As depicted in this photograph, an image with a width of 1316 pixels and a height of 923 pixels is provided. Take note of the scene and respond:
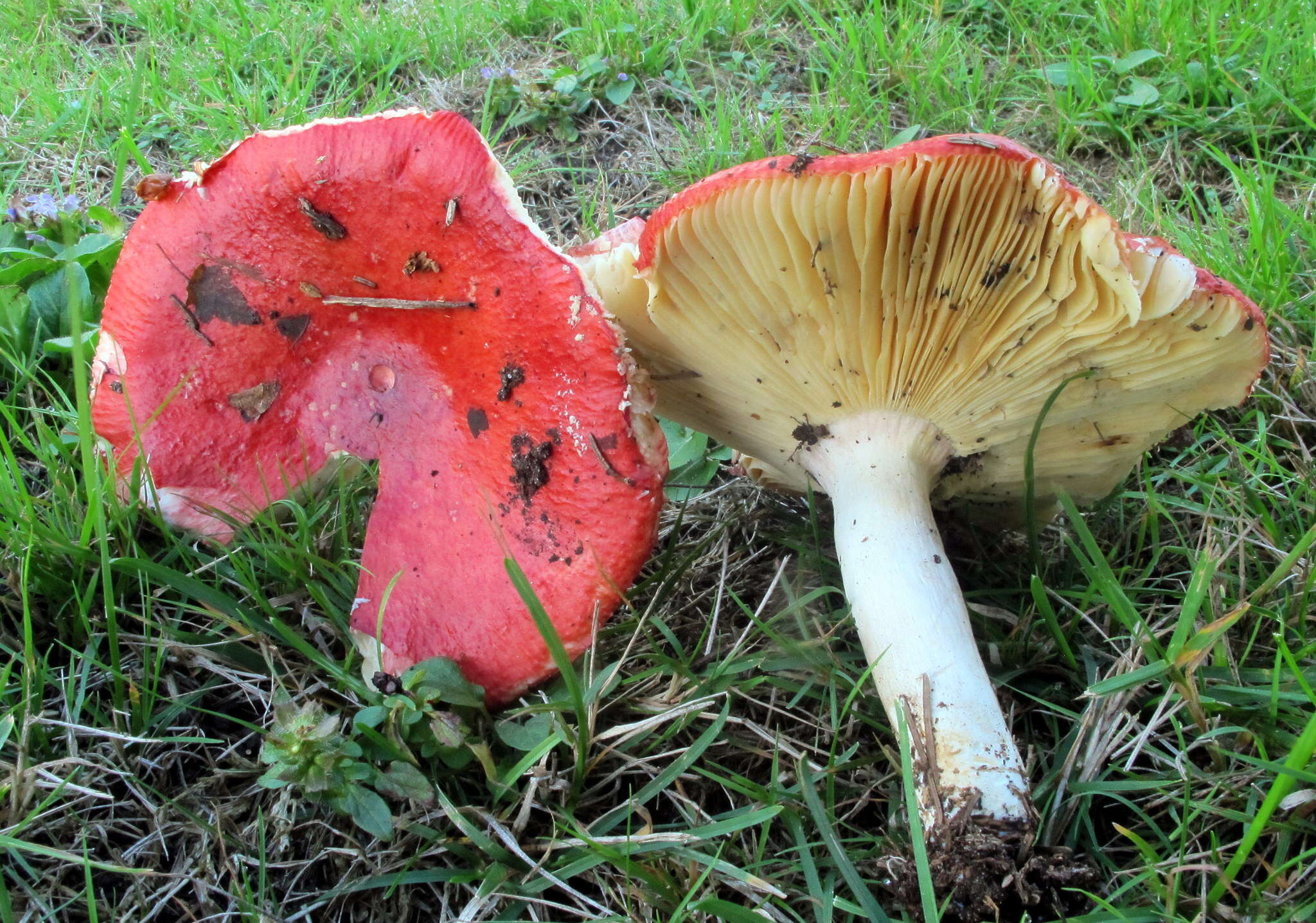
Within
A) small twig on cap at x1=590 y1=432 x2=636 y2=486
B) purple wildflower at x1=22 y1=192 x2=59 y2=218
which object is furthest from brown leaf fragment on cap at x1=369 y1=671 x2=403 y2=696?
purple wildflower at x1=22 y1=192 x2=59 y2=218

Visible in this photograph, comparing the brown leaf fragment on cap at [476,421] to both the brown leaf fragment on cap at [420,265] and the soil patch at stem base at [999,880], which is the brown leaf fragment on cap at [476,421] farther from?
the soil patch at stem base at [999,880]

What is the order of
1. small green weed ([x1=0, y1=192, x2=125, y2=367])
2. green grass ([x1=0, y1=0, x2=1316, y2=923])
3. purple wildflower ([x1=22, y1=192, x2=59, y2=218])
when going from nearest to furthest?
green grass ([x1=0, y1=0, x2=1316, y2=923]), small green weed ([x1=0, y1=192, x2=125, y2=367]), purple wildflower ([x1=22, y1=192, x2=59, y2=218])

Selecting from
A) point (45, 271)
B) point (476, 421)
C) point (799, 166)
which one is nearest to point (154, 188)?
point (476, 421)

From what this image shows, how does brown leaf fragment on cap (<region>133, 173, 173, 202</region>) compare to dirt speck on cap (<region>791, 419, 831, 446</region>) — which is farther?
dirt speck on cap (<region>791, 419, 831, 446</region>)

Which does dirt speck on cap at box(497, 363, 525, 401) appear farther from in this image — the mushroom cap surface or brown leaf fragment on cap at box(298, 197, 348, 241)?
brown leaf fragment on cap at box(298, 197, 348, 241)

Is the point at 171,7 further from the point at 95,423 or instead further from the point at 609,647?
the point at 609,647

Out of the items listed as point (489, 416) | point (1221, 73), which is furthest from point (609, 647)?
point (1221, 73)

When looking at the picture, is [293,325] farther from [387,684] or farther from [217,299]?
[387,684]
